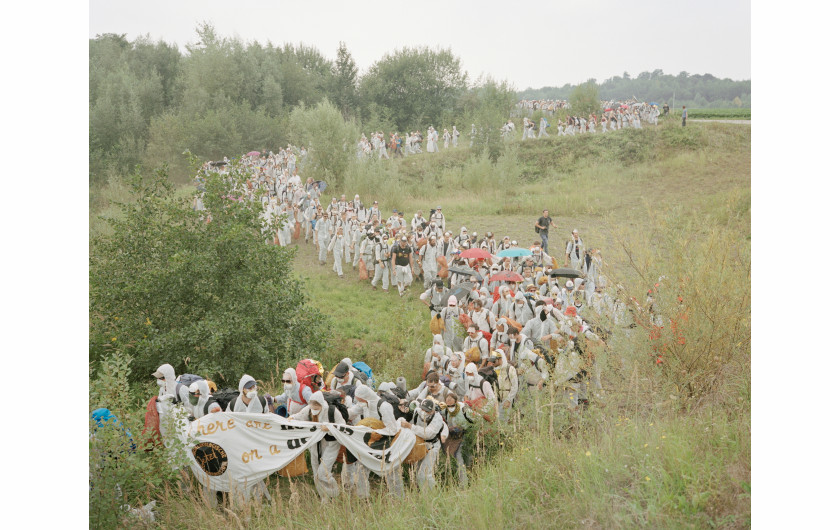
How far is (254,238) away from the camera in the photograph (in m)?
10.9

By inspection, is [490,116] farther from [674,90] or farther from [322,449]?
[322,449]

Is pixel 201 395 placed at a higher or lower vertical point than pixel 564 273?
lower

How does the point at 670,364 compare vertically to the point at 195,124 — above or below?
below

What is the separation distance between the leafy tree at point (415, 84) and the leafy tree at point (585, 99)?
1158cm

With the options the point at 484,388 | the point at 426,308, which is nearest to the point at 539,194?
the point at 426,308

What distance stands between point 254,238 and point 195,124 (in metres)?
28.7

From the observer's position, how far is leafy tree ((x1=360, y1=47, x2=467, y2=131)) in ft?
156

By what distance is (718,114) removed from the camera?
3509 centimetres

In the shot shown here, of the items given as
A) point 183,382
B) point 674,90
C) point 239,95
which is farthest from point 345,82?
point 183,382

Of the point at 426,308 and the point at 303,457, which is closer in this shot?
the point at 303,457

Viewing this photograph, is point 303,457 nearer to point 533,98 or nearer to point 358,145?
point 358,145

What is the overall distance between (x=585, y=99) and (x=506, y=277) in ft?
95.1

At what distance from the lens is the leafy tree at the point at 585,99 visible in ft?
126

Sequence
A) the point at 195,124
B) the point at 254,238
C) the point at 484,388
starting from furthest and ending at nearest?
the point at 195,124 → the point at 254,238 → the point at 484,388
